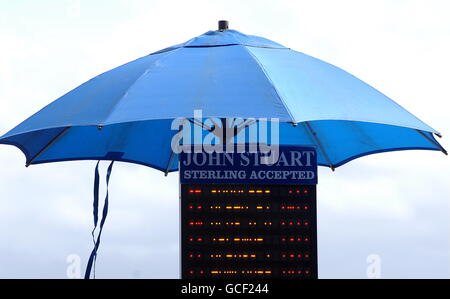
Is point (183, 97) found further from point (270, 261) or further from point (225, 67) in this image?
point (270, 261)

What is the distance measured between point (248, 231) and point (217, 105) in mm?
3072

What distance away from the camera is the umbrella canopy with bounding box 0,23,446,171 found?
7570 millimetres

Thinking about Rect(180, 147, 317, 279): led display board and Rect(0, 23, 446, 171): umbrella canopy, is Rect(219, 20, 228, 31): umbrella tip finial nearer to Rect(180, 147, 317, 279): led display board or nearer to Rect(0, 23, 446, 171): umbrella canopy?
Rect(0, 23, 446, 171): umbrella canopy

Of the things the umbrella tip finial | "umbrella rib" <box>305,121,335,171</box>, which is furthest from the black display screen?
the umbrella tip finial

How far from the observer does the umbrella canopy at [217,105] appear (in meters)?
7.57

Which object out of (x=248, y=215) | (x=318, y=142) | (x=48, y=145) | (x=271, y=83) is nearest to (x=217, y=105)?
(x=271, y=83)

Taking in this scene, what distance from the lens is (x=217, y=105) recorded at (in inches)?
294

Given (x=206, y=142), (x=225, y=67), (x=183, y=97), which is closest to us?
(x=183, y=97)

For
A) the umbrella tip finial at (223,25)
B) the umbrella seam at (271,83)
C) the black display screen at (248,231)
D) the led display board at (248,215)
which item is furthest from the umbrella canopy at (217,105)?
the black display screen at (248,231)

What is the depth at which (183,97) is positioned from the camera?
766 centimetres

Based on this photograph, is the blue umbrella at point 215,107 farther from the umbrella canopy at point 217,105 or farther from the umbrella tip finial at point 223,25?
the umbrella tip finial at point 223,25

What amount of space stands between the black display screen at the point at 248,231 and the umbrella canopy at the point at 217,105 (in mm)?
696

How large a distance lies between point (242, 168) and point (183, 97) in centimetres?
274
